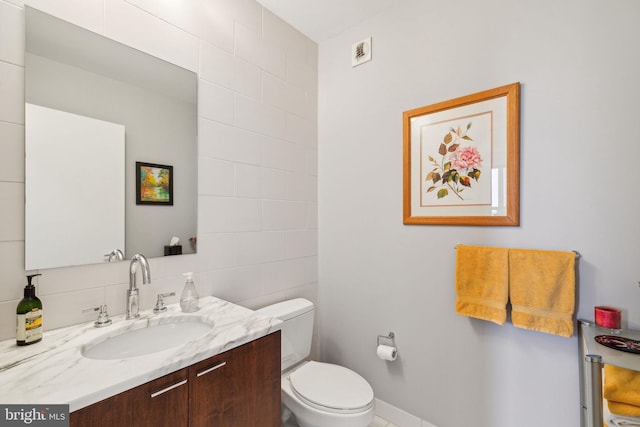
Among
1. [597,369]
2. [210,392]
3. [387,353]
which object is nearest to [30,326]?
[210,392]

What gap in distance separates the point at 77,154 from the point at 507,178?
5.90 feet

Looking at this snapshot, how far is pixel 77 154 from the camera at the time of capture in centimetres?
111

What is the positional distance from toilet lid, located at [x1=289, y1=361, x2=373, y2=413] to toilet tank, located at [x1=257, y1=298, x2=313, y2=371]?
0.08 metres

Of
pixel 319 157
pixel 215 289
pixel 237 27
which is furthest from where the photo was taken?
pixel 319 157

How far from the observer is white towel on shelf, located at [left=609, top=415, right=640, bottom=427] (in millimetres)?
868

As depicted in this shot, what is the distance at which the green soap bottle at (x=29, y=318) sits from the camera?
922 millimetres

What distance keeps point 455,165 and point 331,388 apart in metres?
1.28

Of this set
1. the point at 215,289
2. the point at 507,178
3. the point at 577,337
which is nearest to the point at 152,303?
the point at 215,289

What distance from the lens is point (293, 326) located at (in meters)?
1.65

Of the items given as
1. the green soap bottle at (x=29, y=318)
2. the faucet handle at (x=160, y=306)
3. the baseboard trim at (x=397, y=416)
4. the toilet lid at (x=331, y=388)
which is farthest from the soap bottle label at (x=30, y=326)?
the baseboard trim at (x=397, y=416)

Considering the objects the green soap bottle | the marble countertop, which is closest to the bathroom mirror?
the green soap bottle

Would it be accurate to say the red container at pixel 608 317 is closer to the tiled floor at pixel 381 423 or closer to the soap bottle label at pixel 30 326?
the tiled floor at pixel 381 423

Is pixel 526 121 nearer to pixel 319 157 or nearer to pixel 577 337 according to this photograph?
pixel 577 337

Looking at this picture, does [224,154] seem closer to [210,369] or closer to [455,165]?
[210,369]
